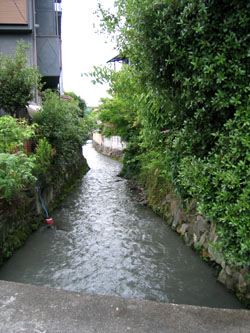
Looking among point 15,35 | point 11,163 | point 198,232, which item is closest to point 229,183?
point 198,232

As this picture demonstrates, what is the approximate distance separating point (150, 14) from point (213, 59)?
0.94 meters

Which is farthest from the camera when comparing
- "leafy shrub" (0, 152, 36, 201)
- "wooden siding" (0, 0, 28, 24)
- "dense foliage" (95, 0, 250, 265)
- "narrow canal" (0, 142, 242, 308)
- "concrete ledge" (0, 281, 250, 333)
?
"wooden siding" (0, 0, 28, 24)

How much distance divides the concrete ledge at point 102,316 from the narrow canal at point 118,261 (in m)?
1.84

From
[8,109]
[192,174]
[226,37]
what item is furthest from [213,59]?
[8,109]

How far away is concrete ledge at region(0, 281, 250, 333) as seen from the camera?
230cm

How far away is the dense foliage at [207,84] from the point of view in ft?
8.69

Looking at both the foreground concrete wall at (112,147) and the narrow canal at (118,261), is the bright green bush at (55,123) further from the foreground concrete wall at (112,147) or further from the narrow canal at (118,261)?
A: the foreground concrete wall at (112,147)

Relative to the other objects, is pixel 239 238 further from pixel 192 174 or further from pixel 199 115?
pixel 199 115

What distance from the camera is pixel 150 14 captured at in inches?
117

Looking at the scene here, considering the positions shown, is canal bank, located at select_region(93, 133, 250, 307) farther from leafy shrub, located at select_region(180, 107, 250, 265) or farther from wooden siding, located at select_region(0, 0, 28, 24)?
wooden siding, located at select_region(0, 0, 28, 24)

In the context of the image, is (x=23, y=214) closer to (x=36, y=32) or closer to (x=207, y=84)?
(x=207, y=84)

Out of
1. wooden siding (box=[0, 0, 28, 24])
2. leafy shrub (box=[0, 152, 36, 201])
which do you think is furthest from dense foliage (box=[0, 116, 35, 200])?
wooden siding (box=[0, 0, 28, 24])

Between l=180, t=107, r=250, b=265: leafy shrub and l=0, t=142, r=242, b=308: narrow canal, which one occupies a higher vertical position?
l=180, t=107, r=250, b=265: leafy shrub

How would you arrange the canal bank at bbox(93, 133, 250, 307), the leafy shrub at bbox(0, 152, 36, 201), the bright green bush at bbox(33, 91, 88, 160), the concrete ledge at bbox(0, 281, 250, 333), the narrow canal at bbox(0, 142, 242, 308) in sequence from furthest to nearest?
the bright green bush at bbox(33, 91, 88, 160)
the leafy shrub at bbox(0, 152, 36, 201)
the narrow canal at bbox(0, 142, 242, 308)
the canal bank at bbox(93, 133, 250, 307)
the concrete ledge at bbox(0, 281, 250, 333)
